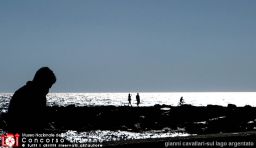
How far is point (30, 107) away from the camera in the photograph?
495 cm

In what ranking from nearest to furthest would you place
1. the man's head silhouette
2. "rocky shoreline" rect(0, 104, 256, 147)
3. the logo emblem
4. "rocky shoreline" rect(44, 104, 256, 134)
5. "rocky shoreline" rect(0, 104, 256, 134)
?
the logo emblem < the man's head silhouette < "rocky shoreline" rect(0, 104, 256, 147) < "rocky shoreline" rect(0, 104, 256, 134) < "rocky shoreline" rect(44, 104, 256, 134)

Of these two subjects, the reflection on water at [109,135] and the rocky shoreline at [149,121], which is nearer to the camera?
the reflection on water at [109,135]

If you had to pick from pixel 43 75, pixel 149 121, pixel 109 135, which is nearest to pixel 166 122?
pixel 149 121

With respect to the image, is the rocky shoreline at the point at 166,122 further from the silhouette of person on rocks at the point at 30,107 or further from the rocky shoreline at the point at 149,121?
the silhouette of person on rocks at the point at 30,107

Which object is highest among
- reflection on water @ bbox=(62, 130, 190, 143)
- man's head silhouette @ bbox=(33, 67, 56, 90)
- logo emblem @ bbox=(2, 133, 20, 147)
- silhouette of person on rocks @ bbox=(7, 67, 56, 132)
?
man's head silhouette @ bbox=(33, 67, 56, 90)

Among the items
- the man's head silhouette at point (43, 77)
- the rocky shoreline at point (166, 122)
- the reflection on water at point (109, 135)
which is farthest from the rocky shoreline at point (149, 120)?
the man's head silhouette at point (43, 77)

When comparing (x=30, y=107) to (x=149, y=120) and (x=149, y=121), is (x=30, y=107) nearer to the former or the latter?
(x=149, y=121)

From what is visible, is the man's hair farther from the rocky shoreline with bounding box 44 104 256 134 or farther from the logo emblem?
the rocky shoreline with bounding box 44 104 256 134

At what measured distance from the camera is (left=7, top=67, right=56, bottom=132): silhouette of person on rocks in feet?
16.2

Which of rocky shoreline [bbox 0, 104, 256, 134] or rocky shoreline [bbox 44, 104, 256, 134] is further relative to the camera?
rocky shoreline [bbox 44, 104, 256, 134]

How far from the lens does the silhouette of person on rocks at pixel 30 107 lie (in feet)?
16.2

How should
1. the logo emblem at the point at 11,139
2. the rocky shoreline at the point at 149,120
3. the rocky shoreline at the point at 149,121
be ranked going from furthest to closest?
the rocky shoreline at the point at 149,120 → the rocky shoreline at the point at 149,121 → the logo emblem at the point at 11,139

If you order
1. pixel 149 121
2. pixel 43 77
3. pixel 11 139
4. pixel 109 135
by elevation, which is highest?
pixel 43 77

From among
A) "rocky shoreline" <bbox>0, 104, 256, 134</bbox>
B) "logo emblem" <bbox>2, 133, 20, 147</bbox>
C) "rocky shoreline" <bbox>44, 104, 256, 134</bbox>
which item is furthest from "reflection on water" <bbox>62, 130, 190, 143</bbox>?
"logo emblem" <bbox>2, 133, 20, 147</bbox>
